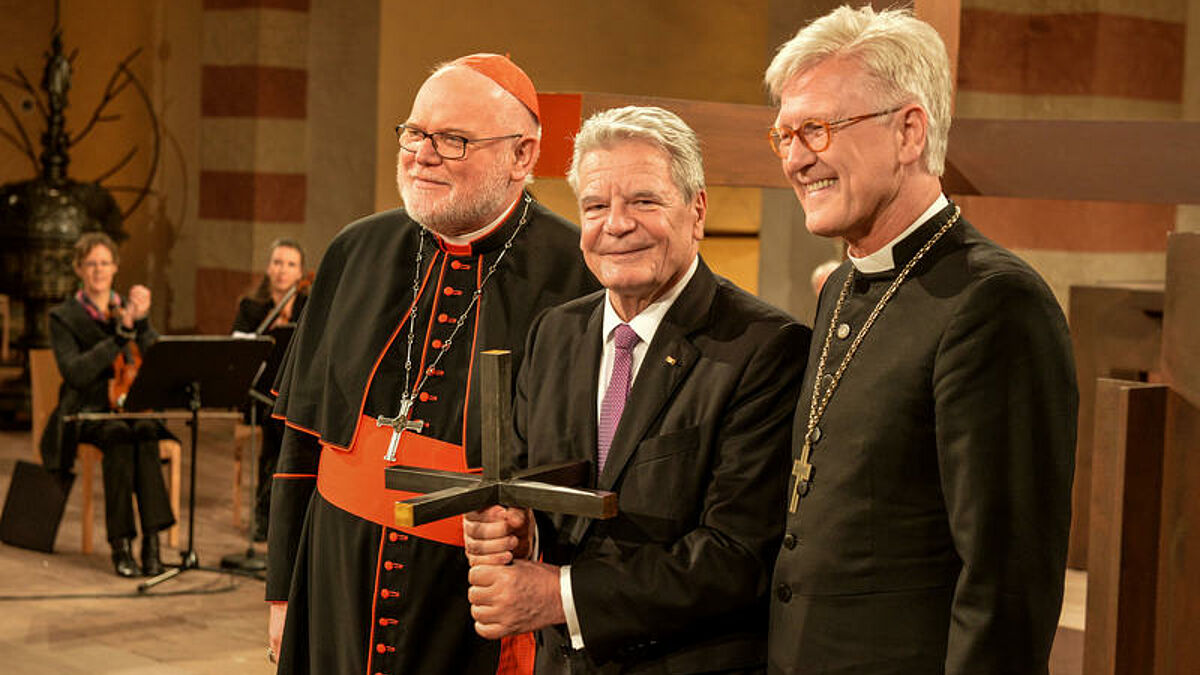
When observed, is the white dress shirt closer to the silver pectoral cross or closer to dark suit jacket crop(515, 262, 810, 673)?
dark suit jacket crop(515, 262, 810, 673)

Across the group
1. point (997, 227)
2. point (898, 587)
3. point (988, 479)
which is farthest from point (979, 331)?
point (997, 227)

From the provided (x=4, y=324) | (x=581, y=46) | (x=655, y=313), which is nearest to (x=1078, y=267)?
(x=581, y=46)

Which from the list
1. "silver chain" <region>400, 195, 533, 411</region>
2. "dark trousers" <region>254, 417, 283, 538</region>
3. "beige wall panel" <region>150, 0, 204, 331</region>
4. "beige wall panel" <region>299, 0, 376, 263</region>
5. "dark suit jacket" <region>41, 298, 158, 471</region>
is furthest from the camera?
"beige wall panel" <region>150, 0, 204, 331</region>

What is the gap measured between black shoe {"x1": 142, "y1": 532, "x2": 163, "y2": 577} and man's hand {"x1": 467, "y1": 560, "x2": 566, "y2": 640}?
16.3 ft

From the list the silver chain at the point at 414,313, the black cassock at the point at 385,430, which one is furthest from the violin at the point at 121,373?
the silver chain at the point at 414,313

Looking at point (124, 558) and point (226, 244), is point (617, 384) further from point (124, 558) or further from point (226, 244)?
point (226, 244)

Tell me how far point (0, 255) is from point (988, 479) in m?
9.51

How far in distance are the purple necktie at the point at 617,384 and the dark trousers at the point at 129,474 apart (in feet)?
16.4

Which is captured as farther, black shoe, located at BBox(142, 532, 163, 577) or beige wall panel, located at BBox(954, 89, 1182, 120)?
black shoe, located at BBox(142, 532, 163, 577)

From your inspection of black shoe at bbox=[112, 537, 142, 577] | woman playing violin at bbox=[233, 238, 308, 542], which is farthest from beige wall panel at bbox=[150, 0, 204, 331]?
black shoe at bbox=[112, 537, 142, 577]

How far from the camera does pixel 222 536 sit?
7473mm

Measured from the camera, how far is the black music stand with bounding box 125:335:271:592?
637 centimetres

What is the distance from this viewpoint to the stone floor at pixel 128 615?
546cm

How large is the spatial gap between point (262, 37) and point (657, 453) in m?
8.30
